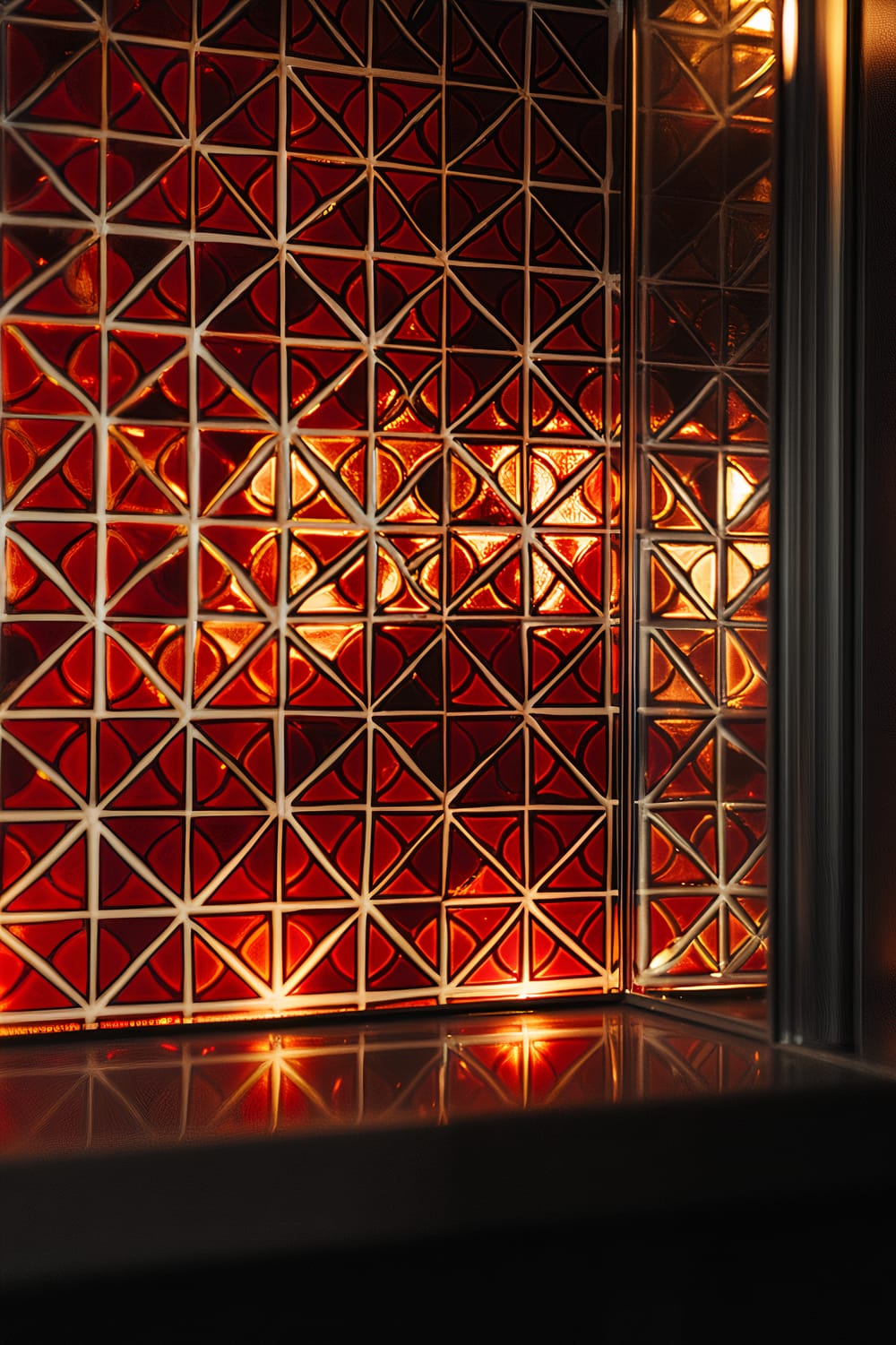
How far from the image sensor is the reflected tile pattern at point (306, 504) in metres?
1.06

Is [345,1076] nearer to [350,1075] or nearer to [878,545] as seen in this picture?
[350,1075]

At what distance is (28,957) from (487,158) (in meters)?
0.78

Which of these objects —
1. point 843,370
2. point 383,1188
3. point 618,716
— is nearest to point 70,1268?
point 383,1188

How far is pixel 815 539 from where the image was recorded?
1006mm

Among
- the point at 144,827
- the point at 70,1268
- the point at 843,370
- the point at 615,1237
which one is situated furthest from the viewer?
the point at 144,827

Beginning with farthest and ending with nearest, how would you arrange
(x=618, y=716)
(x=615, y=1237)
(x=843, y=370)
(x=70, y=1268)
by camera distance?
(x=618, y=716) < (x=843, y=370) < (x=615, y=1237) < (x=70, y=1268)

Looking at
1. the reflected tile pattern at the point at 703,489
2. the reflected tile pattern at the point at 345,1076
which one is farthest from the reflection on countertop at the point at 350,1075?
the reflected tile pattern at the point at 703,489

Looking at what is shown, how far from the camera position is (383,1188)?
2.72 feet

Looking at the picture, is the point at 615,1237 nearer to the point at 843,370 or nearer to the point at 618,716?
the point at 618,716

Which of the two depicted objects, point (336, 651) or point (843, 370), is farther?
point (336, 651)

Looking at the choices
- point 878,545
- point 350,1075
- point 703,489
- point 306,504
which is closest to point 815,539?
point 878,545

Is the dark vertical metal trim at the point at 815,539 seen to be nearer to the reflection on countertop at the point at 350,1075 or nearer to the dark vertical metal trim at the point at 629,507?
the reflection on countertop at the point at 350,1075

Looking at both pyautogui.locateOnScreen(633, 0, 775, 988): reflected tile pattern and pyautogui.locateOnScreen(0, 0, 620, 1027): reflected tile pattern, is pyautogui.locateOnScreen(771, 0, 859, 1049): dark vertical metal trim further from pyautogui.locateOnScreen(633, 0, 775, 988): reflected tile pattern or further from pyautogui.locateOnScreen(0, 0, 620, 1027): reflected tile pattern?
pyautogui.locateOnScreen(0, 0, 620, 1027): reflected tile pattern

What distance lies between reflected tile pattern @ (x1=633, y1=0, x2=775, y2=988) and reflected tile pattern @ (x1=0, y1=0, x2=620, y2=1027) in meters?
0.05
